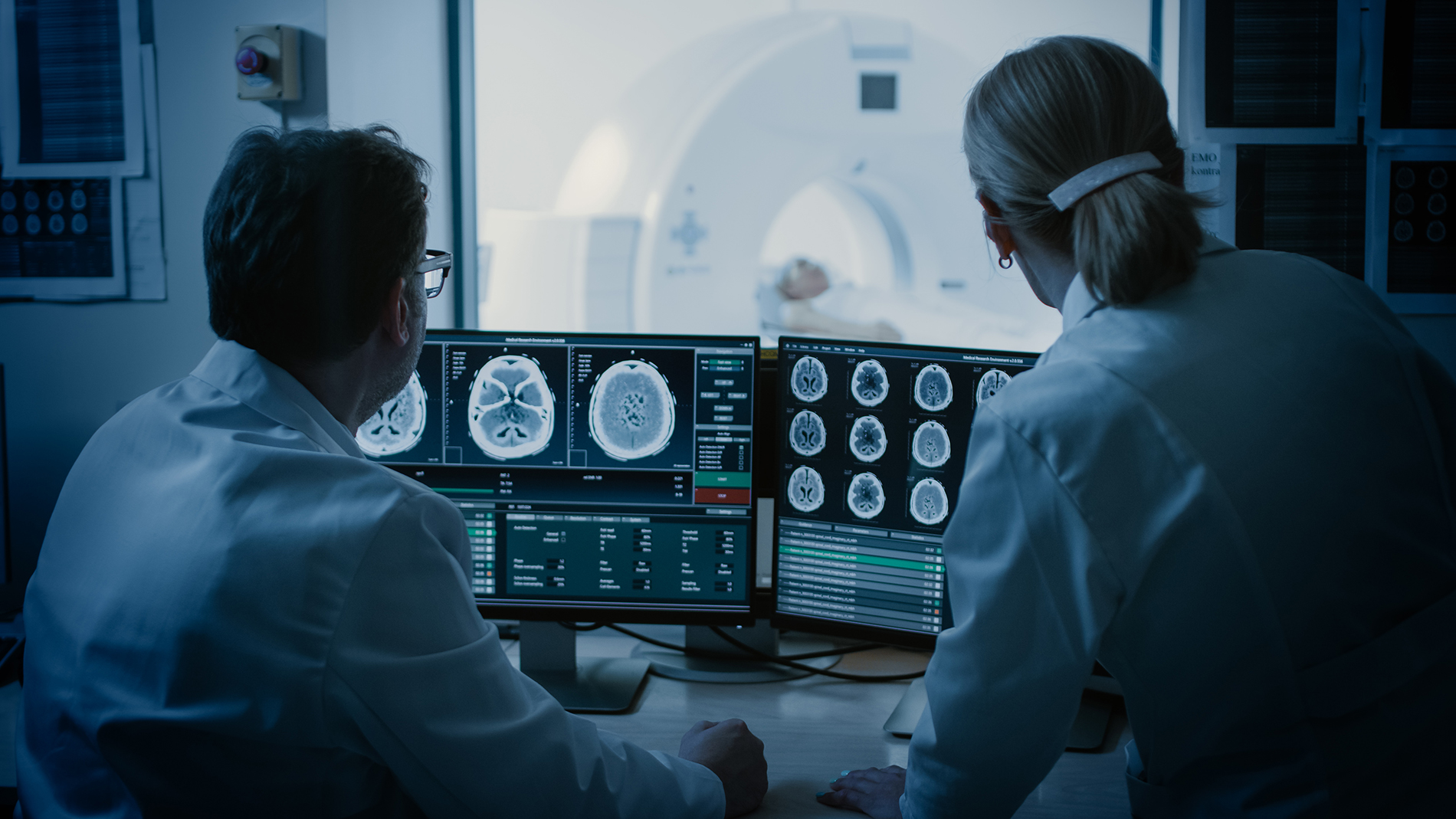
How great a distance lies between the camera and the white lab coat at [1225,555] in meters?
0.77

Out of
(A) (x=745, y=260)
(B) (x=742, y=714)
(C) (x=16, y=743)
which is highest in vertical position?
(A) (x=745, y=260)

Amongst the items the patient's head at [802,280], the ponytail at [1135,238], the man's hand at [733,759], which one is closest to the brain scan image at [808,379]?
the man's hand at [733,759]

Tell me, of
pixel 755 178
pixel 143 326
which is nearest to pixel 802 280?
pixel 755 178

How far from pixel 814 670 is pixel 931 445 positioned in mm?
397

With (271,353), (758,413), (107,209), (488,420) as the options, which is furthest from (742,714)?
(107,209)

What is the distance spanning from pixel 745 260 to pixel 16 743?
1.91 meters

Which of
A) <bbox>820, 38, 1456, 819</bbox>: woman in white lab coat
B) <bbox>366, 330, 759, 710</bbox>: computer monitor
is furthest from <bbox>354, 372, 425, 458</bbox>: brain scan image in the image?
<bbox>820, 38, 1456, 819</bbox>: woman in white lab coat

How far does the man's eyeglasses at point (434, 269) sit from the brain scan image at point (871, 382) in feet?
1.81

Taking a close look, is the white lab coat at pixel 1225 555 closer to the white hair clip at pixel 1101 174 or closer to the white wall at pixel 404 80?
the white hair clip at pixel 1101 174

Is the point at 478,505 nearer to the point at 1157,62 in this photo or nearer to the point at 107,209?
the point at 107,209

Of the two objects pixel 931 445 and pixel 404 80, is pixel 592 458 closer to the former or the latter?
pixel 931 445

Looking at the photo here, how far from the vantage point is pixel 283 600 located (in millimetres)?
775

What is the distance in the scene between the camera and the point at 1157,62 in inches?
73.6

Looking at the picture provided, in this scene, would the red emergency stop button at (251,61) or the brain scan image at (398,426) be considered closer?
the brain scan image at (398,426)
